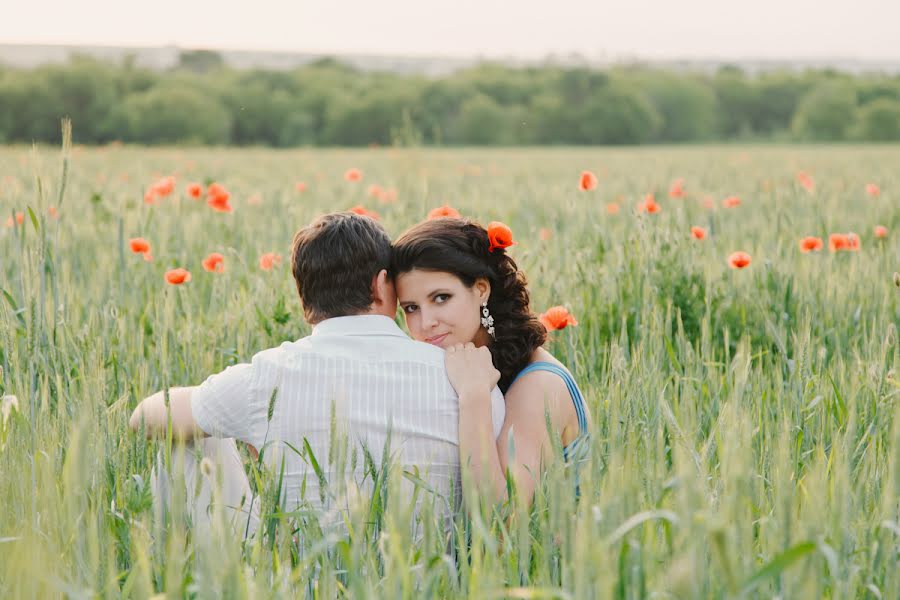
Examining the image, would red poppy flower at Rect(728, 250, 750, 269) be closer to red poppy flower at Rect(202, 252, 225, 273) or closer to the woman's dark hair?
the woman's dark hair

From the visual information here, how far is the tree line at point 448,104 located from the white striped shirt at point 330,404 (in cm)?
3271

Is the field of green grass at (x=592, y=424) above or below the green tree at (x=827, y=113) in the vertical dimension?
below

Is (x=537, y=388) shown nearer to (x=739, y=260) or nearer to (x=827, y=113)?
(x=739, y=260)

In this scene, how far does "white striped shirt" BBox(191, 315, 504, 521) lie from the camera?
65.4 inches

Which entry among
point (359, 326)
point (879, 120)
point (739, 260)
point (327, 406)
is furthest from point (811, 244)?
point (879, 120)

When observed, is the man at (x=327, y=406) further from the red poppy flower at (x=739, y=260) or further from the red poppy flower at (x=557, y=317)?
the red poppy flower at (x=739, y=260)

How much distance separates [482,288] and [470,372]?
0.40 metres

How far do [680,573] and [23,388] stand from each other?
4.68 ft

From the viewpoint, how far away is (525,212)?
201 inches

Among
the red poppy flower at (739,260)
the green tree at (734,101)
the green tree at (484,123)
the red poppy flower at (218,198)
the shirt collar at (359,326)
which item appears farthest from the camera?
the green tree at (734,101)

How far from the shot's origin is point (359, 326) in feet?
5.86

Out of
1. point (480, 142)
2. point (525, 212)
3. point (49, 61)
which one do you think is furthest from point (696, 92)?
point (525, 212)

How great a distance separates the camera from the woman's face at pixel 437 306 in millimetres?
1971

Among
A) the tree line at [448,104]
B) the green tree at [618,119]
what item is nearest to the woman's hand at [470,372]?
the tree line at [448,104]
